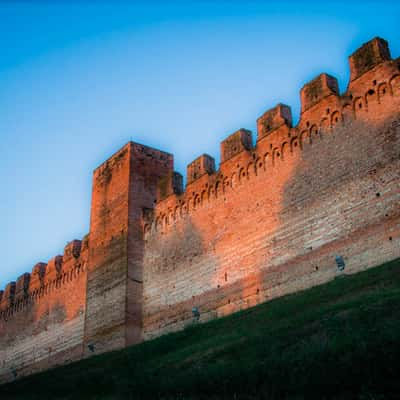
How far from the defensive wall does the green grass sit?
1762mm

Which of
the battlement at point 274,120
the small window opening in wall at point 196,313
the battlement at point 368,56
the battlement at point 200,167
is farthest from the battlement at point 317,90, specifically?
the small window opening in wall at point 196,313

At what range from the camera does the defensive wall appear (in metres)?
15.1

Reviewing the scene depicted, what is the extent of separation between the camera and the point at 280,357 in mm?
9367

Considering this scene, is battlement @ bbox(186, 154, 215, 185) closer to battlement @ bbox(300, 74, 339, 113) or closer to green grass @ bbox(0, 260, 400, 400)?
battlement @ bbox(300, 74, 339, 113)

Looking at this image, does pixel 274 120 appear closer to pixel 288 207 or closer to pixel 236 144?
pixel 236 144

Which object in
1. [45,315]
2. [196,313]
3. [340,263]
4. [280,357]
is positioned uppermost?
[45,315]

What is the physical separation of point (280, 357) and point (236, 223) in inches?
391

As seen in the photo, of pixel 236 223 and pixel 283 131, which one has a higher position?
pixel 283 131

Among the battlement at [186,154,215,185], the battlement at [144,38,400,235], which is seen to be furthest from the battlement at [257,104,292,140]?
Result: the battlement at [186,154,215,185]

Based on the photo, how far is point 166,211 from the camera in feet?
75.1

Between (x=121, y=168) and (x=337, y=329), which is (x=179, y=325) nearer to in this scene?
(x=121, y=168)

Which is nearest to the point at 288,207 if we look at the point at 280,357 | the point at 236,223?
the point at 236,223

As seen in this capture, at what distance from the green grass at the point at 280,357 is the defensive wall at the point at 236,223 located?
1.76m

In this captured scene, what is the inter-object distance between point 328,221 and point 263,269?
2.68 m
